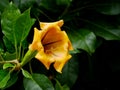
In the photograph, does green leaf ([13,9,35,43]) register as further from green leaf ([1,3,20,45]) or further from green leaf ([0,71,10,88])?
green leaf ([0,71,10,88])

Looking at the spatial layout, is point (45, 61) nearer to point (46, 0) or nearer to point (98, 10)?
point (46, 0)

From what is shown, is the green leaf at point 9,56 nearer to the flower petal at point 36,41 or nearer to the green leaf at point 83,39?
the flower petal at point 36,41

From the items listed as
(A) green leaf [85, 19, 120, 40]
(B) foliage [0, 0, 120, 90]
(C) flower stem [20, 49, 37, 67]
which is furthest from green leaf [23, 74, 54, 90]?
(A) green leaf [85, 19, 120, 40]

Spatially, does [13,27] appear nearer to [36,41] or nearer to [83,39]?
[36,41]

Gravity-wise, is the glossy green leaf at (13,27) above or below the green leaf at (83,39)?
above

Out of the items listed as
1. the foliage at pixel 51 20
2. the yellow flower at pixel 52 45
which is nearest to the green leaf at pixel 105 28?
the foliage at pixel 51 20

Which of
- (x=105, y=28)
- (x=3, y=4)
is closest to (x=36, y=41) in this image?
(x=3, y=4)

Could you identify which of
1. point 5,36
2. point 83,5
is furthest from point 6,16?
point 83,5
